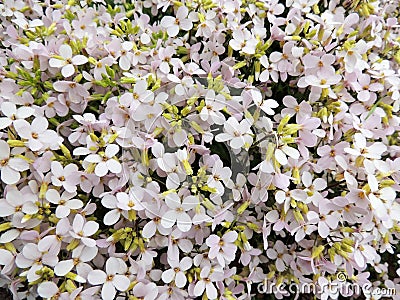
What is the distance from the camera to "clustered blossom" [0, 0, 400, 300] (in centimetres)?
97

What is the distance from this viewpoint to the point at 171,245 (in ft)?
3.23

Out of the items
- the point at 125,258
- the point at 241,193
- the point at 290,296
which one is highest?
the point at 241,193

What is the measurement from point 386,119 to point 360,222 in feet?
0.91

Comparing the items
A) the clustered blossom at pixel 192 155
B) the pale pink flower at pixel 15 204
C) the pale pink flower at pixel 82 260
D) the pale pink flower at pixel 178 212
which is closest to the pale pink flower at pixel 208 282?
the clustered blossom at pixel 192 155

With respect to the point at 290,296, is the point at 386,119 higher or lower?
higher

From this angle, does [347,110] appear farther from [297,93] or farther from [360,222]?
[360,222]

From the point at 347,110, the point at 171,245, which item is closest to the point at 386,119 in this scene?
the point at 347,110

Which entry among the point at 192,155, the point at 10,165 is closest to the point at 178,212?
the point at 192,155

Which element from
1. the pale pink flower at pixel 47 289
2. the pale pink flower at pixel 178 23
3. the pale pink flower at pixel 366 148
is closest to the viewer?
the pale pink flower at pixel 47 289

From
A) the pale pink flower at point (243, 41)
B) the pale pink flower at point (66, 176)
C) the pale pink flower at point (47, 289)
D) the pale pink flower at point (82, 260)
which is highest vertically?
the pale pink flower at point (243, 41)

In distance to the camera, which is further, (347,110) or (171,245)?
(347,110)

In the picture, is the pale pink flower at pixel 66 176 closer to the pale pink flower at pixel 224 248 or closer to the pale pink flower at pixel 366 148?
the pale pink flower at pixel 224 248

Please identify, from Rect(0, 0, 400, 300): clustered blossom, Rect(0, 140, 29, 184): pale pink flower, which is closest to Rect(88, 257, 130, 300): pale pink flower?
Rect(0, 0, 400, 300): clustered blossom

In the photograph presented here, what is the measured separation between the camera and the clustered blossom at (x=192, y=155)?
972 millimetres
